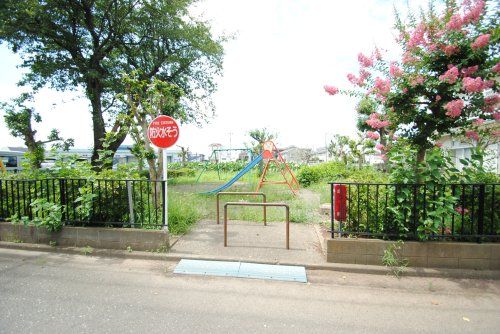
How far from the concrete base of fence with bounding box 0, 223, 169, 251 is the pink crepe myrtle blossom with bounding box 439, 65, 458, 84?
4.91 metres

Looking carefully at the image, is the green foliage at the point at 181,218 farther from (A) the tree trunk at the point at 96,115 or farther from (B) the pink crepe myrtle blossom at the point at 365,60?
(A) the tree trunk at the point at 96,115

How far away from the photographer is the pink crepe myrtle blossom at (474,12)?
3.57m

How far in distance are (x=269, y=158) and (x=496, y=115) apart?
7638 millimetres

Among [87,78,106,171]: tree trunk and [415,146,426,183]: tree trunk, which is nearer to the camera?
[415,146,426,183]: tree trunk

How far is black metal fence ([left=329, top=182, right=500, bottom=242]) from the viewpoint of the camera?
3881 millimetres

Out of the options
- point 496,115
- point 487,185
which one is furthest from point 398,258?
point 496,115

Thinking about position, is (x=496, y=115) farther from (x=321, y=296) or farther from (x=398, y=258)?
(x=321, y=296)

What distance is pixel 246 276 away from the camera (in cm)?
375

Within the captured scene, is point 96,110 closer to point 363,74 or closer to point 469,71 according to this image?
point 363,74

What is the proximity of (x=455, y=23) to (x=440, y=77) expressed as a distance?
2.62 feet

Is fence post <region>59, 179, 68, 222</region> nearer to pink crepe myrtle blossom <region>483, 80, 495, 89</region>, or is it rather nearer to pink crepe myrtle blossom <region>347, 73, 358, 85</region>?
pink crepe myrtle blossom <region>347, 73, 358, 85</region>

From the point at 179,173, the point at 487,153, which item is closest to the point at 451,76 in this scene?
the point at 487,153

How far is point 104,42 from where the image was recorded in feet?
44.2

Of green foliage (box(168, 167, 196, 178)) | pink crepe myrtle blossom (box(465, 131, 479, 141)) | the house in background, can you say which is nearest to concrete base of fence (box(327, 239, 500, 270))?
the house in background
